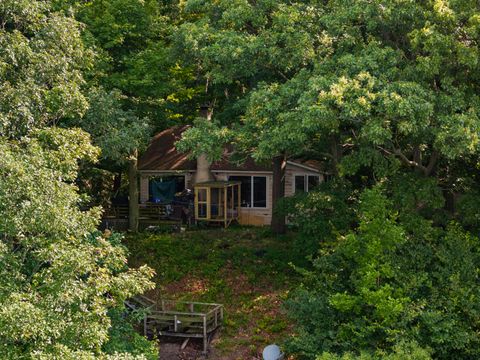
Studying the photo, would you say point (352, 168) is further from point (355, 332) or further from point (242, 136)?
point (355, 332)

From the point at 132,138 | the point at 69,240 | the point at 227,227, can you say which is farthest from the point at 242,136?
the point at 227,227

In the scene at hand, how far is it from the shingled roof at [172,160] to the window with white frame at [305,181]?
63 cm

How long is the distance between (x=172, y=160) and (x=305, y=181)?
22.2 ft

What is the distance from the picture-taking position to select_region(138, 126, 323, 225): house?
27.2 metres

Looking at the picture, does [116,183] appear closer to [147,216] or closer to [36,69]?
[147,216]

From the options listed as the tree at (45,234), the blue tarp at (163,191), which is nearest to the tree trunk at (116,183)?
the blue tarp at (163,191)

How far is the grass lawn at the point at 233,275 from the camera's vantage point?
17.2 meters

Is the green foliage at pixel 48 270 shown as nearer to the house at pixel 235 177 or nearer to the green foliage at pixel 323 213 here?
the green foliage at pixel 323 213

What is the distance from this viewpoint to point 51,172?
11.8m

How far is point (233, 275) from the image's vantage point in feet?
67.3

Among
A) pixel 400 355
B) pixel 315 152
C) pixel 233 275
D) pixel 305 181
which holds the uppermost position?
pixel 315 152

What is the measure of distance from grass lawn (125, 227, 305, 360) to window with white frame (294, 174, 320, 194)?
3168mm

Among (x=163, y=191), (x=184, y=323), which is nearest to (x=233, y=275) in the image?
(x=184, y=323)

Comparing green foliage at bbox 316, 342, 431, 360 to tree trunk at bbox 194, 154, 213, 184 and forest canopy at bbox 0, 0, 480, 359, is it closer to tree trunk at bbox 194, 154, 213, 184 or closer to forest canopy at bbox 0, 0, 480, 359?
forest canopy at bbox 0, 0, 480, 359
